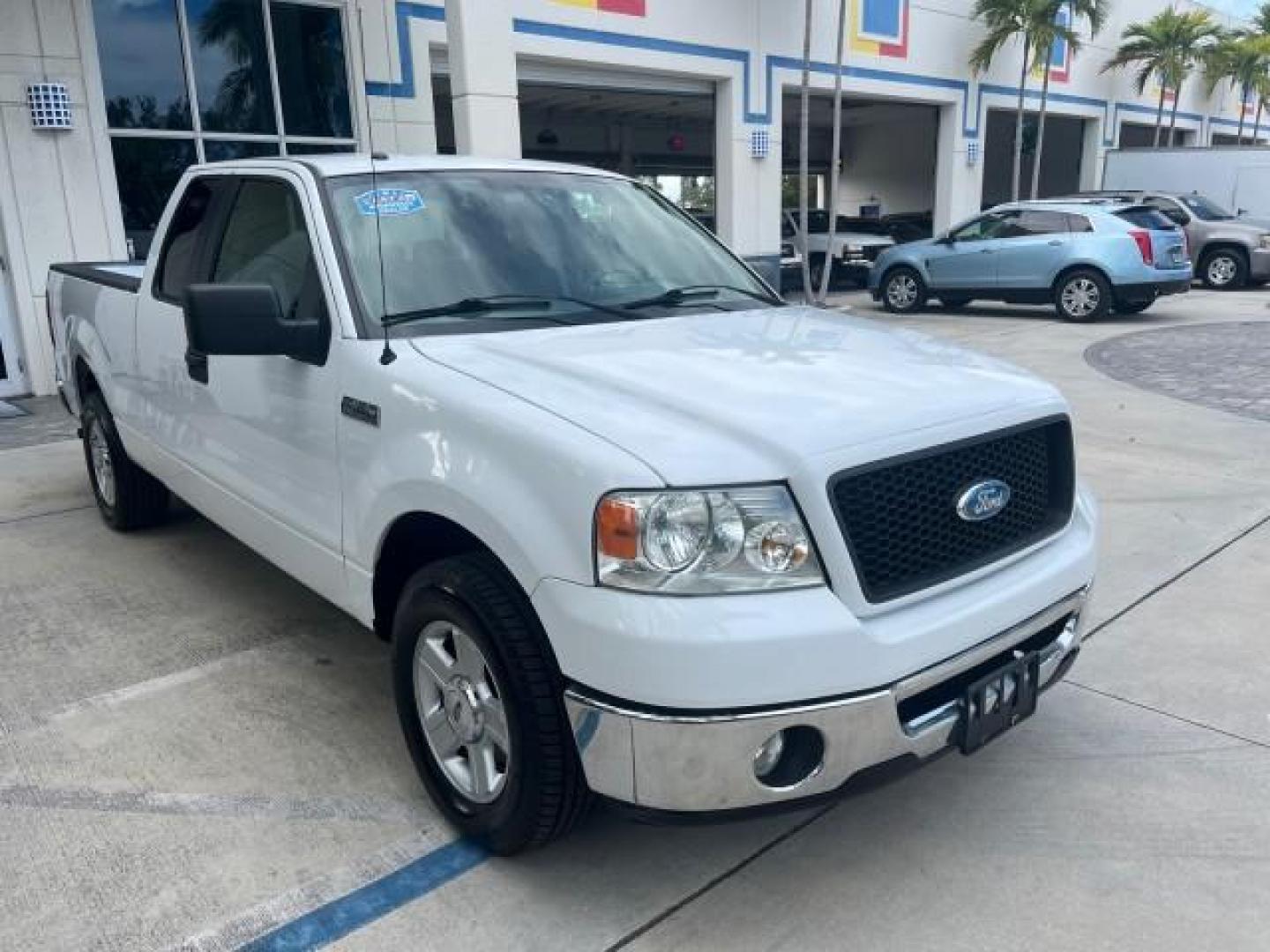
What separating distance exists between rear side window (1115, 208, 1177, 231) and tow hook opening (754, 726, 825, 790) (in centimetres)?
1378

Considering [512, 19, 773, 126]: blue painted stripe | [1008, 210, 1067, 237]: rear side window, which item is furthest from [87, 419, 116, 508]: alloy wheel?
[1008, 210, 1067, 237]: rear side window

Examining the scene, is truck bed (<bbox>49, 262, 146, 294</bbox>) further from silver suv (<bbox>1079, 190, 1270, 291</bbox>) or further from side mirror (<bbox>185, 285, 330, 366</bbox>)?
silver suv (<bbox>1079, 190, 1270, 291</bbox>)

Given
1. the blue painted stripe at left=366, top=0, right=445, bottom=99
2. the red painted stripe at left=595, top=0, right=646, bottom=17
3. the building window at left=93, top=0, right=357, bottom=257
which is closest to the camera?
the building window at left=93, top=0, right=357, bottom=257

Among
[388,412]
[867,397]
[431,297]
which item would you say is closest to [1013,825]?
[867,397]

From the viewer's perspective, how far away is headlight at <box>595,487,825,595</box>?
7.24 feet

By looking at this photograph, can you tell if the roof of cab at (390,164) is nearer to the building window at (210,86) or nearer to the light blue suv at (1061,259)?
the building window at (210,86)

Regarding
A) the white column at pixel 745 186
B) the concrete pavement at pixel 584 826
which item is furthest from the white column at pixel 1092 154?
the concrete pavement at pixel 584 826

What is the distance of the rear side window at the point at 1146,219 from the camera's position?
13988 millimetres

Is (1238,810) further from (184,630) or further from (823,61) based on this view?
(823,61)

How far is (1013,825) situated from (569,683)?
4.78 ft

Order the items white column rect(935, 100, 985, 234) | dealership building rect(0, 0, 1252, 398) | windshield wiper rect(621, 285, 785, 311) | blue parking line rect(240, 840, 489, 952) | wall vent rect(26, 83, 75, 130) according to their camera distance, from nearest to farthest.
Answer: blue parking line rect(240, 840, 489, 952) → windshield wiper rect(621, 285, 785, 311) → wall vent rect(26, 83, 75, 130) → dealership building rect(0, 0, 1252, 398) → white column rect(935, 100, 985, 234)

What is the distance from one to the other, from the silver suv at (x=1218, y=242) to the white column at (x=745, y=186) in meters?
5.51

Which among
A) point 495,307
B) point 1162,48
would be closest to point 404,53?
point 495,307

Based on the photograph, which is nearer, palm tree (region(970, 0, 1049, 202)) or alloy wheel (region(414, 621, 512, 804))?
alloy wheel (region(414, 621, 512, 804))
